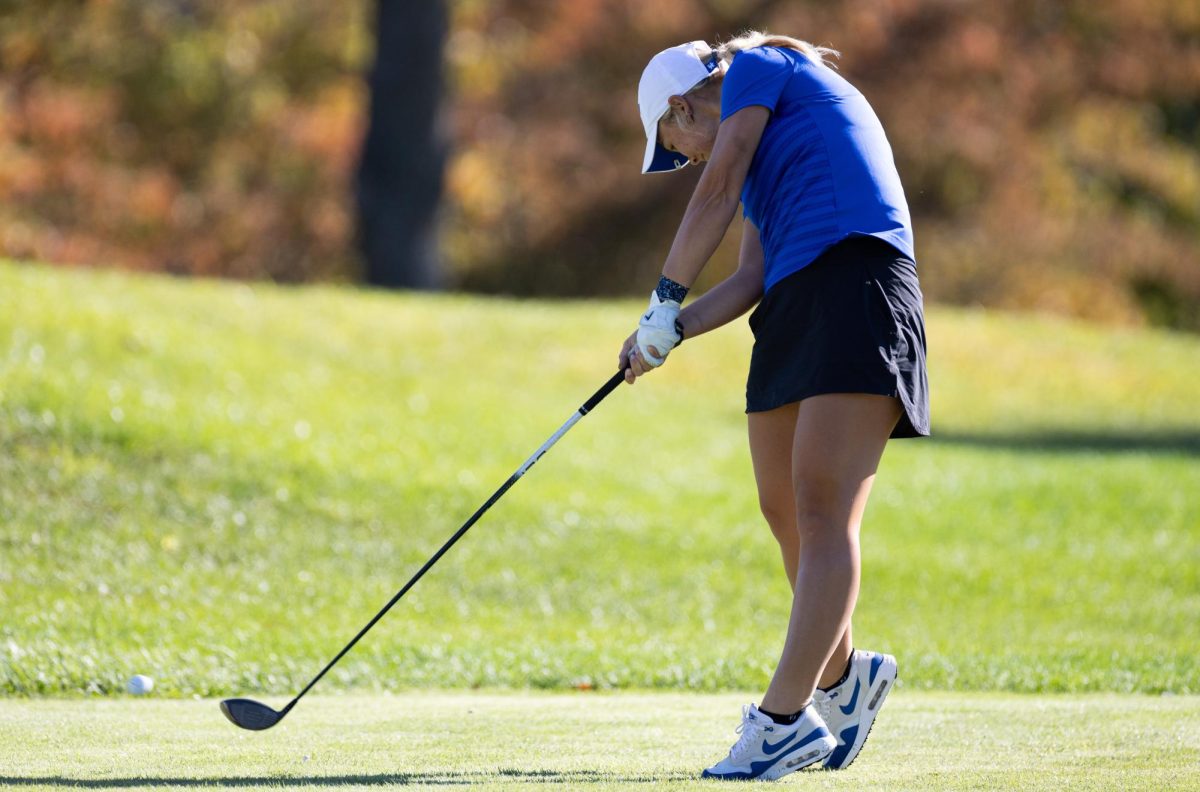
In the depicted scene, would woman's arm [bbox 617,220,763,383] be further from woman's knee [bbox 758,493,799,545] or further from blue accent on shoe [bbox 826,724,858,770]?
blue accent on shoe [bbox 826,724,858,770]

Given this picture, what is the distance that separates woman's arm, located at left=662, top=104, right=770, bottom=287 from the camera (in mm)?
4477

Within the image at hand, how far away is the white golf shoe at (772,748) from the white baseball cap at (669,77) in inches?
61.5

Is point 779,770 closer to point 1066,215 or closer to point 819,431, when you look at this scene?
point 819,431

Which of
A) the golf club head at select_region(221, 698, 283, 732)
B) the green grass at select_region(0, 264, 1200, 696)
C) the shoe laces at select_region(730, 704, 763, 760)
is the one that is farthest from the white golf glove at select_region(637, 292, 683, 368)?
the green grass at select_region(0, 264, 1200, 696)

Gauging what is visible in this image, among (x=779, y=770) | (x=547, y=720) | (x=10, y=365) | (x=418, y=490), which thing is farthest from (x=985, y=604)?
(x=10, y=365)

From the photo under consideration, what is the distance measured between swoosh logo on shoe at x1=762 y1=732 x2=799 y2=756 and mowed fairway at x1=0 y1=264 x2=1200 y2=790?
0.66 feet

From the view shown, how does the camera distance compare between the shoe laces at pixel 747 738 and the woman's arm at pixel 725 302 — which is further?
the woman's arm at pixel 725 302

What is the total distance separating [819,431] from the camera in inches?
172

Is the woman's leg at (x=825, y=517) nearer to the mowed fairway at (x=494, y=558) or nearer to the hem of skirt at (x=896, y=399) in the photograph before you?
the hem of skirt at (x=896, y=399)

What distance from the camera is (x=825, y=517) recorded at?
441 centimetres

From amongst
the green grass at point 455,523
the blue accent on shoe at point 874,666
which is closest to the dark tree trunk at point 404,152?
the green grass at point 455,523

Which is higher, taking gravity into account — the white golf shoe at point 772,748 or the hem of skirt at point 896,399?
the hem of skirt at point 896,399

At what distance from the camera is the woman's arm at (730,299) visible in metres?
4.72

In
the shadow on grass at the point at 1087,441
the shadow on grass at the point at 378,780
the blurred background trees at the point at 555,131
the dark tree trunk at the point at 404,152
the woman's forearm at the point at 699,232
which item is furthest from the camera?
the blurred background trees at the point at 555,131
